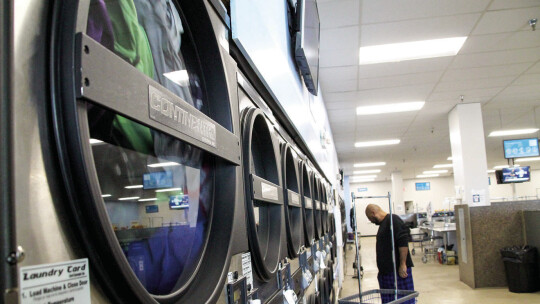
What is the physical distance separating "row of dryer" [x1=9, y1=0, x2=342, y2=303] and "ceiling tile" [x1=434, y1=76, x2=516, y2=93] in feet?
19.4

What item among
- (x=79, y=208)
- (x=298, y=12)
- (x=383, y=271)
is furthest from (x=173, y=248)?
(x=383, y=271)

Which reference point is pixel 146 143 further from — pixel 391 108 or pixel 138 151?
pixel 391 108

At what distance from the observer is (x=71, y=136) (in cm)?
39

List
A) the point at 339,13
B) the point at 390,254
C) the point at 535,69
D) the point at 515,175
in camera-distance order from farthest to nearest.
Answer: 1. the point at 515,175
2. the point at 535,69
3. the point at 390,254
4. the point at 339,13

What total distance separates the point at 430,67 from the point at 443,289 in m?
3.98

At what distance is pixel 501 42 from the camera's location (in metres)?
4.94

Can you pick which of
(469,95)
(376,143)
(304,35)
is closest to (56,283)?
(304,35)

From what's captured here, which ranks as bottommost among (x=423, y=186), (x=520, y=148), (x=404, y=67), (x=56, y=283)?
(x=56, y=283)

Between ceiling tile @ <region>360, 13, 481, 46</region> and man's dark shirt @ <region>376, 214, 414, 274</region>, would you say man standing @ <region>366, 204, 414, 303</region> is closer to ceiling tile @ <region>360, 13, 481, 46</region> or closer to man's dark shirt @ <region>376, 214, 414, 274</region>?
man's dark shirt @ <region>376, 214, 414, 274</region>

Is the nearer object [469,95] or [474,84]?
[474,84]

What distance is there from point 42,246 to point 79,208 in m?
0.05

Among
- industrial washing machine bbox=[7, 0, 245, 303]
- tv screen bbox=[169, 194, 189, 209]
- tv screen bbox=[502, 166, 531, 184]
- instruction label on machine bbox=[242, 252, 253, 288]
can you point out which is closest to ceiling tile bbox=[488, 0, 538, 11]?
industrial washing machine bbox=[7, 0, 245, 303]

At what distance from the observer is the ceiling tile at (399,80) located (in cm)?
596

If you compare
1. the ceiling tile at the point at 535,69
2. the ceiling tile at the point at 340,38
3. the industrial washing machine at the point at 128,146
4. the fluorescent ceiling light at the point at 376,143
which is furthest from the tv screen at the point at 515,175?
the industrial washing machine at the point at 128,146
